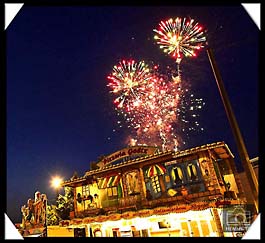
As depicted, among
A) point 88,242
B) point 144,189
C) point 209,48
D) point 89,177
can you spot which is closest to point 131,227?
point 144,189

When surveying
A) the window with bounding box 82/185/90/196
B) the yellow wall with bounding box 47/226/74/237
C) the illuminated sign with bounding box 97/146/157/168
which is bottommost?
the yellow wall with bounding box 47/226/74/237

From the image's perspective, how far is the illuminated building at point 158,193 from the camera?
1405cm

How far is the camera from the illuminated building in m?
14.0

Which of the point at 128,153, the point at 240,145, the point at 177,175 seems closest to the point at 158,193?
the point at 177,175

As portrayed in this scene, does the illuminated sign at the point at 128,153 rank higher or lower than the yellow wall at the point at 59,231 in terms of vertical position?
higher

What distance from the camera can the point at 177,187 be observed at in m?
15.6

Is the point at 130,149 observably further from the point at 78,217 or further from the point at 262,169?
the point at 262,169

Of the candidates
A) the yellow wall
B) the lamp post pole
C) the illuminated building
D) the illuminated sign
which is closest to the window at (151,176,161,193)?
the illuminated building

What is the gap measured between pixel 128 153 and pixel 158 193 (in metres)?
4.16

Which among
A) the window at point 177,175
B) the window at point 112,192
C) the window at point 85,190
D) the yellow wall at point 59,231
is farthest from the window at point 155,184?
the yellow wall at point 59,231

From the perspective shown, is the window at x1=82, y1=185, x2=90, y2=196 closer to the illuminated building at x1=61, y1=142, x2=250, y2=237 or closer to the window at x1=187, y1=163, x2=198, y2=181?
the illuminated building at x1=61, y1=142, x2=250, y2=237

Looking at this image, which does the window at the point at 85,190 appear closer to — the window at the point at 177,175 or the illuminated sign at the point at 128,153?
the illuminated sign at the point at 128,153

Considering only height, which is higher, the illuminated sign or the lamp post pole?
the illuminated sign

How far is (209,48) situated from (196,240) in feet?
19.1
